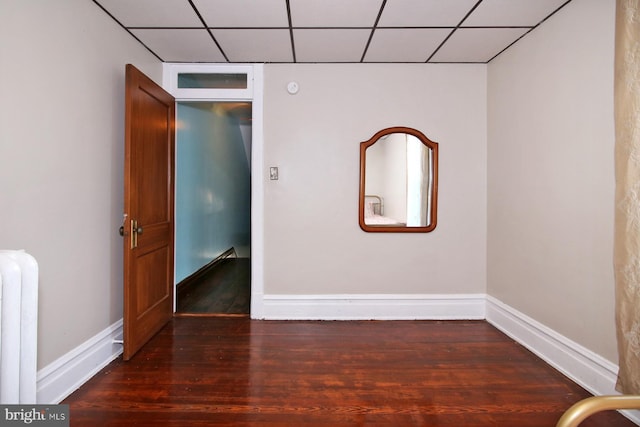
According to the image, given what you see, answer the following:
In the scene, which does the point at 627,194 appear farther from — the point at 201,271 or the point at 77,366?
the point at 201,271

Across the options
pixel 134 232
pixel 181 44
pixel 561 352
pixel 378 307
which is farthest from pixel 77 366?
pixel 561 352

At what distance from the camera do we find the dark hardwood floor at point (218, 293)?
3.21 m

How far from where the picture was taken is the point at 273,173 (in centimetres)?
298

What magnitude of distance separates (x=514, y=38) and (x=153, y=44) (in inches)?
115

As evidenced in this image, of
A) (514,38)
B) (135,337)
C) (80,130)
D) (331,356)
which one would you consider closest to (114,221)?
(80,130)

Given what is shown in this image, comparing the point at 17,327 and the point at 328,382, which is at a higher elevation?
the point at 17,327

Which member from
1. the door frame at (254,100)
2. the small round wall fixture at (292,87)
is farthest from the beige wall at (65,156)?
the small round wall fixture at (292,87)

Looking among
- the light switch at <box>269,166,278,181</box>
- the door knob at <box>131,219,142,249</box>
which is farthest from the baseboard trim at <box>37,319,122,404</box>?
the light switch at <box>269,166,278,181</box>

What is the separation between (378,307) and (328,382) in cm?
118

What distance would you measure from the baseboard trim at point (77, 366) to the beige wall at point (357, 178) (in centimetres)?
127

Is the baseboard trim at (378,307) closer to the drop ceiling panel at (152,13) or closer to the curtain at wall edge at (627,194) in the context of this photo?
the curtain at wall edge at (627,194)

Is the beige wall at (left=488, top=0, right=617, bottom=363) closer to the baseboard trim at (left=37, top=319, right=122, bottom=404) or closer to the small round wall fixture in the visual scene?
the small round wall fixture

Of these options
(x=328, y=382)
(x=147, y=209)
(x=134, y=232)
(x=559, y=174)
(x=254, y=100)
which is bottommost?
(x=328, y=382)

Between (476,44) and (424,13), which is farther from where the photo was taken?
(476,44)
